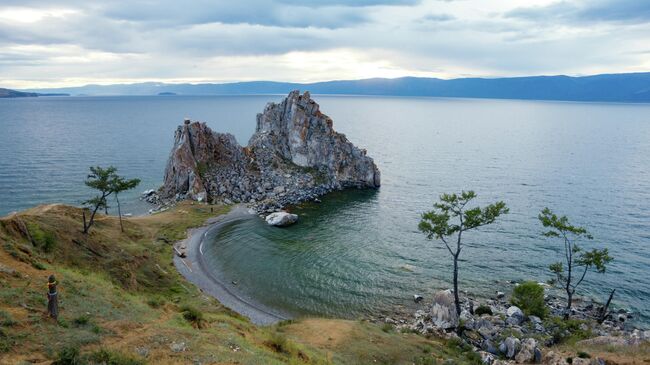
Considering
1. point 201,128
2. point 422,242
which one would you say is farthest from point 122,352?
point 201,128

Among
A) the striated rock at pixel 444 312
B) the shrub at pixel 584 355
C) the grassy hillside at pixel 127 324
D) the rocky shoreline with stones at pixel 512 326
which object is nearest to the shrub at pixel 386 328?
the grassy hillside at pixel 127 324

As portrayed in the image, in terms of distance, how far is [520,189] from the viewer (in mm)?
100375

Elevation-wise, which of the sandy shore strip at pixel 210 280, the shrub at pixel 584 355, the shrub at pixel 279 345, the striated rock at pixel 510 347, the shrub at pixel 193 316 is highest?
the shrub at pixel 193 316

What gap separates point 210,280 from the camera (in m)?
55.3

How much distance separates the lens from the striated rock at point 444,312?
140 ft

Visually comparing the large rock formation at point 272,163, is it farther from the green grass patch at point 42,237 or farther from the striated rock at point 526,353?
the striated rock at point 526,353

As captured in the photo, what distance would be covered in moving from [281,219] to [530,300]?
1800 inches

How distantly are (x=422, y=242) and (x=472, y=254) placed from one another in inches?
332

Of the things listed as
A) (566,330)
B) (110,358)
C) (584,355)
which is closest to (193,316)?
(110,358)

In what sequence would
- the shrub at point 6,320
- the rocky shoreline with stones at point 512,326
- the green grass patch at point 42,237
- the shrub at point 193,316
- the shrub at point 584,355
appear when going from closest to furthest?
1. the shrub at point 6,320
2. the shrub at point 193,316
3. the shrub at point 584,355
4. the rocky shoreline with stones at point 512,326
5. the green grass patch at point 42,237

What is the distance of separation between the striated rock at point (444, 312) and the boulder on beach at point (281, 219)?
126 feet

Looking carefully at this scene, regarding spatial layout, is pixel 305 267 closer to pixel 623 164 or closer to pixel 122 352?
pixel 122 352

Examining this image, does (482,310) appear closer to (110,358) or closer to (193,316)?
(193,316)

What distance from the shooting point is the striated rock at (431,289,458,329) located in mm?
42781
